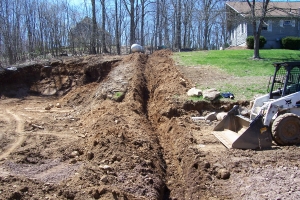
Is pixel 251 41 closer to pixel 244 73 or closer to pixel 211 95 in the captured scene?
pixel 244 73

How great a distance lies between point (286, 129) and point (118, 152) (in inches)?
160

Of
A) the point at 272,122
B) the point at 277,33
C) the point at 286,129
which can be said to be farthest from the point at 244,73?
the point at 277,33

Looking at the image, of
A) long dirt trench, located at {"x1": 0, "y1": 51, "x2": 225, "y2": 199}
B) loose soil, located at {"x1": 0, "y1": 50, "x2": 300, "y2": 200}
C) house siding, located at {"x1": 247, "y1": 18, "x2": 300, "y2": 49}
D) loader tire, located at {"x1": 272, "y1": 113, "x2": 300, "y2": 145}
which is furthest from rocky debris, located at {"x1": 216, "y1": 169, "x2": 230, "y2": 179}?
house siding, located at {"x1": 247, "y1": 18, "x2": 300, "y2": 49}

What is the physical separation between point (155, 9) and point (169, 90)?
33.3 metres

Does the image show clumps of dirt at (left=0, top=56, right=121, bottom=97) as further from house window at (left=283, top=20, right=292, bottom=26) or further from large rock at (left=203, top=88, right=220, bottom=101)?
house window at (left=283, top=20, right=292, bottom=26)

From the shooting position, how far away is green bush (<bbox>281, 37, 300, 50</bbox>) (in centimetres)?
3419

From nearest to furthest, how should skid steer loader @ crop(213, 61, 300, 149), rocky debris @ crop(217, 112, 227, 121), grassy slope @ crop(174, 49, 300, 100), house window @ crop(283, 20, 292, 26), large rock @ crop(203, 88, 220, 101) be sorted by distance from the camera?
skid steer loader @ crop(213, 61, 300, 149) < rocky debris @ crop(217, 112, 227, 121) < large rock @ crop(203, 88, 220, 101) < grassy slope @ crop(174, 49, 300, 100) < house window @ crop(283, 20, 292, 26)

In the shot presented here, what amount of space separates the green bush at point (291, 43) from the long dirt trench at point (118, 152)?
24093 millimetres

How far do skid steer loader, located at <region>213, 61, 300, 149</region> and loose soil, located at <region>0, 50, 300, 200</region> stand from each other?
28cm

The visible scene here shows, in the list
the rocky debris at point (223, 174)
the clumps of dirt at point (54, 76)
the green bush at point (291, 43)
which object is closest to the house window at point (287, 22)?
the green bush at point (291, 43)

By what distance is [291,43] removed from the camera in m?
34.4

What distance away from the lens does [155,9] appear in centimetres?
4438

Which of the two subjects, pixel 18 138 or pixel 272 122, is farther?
pixel 18 138

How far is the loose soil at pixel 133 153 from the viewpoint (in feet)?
19.6
